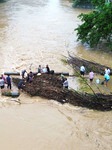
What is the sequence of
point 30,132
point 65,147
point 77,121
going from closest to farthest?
point 65,147 → point 30,132 → point 77,121

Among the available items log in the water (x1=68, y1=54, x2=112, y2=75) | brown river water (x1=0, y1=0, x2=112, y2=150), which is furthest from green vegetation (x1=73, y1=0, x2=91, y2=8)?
log in the water (x1=68, y1=54, x2=112, y2=75)

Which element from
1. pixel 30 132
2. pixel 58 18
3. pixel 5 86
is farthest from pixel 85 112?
pixel 58 18

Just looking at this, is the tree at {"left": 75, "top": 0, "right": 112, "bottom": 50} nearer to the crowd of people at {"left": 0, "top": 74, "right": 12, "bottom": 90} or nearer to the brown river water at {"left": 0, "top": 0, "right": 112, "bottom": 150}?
the brown river water at {"left": 0, "top": 0, "right": 112, "bottom": 150}

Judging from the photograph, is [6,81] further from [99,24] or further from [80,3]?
[80,3]

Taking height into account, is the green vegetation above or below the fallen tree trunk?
above

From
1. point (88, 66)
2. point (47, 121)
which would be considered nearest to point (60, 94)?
point (47, 121)

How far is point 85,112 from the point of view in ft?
36.1

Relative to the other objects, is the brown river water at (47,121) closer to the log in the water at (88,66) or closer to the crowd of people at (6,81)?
the log in the water at (88,66)

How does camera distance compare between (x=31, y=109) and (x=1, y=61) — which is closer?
(x=31, y=109)

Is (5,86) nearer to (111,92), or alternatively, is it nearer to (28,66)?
(28,66)

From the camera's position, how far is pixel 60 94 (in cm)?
1184

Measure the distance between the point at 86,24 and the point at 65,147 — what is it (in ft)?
47.5

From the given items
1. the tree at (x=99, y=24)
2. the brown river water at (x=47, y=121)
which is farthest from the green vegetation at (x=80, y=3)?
the brown river water at (x=47, y=121)

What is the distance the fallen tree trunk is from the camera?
1108cm
